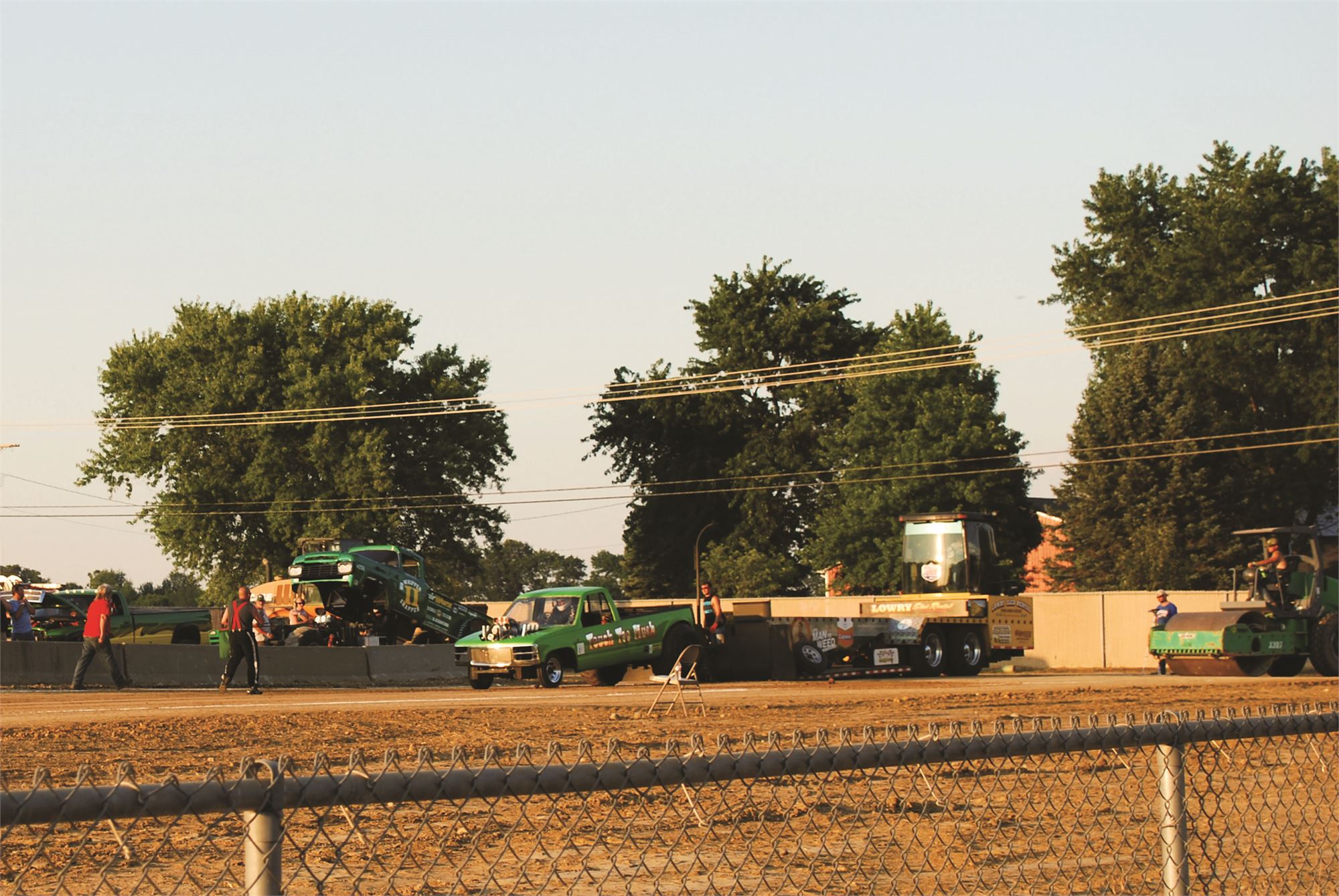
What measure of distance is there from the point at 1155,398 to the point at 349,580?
34.8m

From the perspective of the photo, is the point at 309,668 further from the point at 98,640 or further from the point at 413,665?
the point at 98,640

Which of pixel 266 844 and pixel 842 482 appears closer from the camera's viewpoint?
pixel 266 844

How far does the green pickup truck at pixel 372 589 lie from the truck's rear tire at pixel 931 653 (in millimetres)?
12115

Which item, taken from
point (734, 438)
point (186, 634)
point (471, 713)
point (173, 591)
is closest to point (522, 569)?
point (173, 591)

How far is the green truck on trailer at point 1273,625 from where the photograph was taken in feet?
104

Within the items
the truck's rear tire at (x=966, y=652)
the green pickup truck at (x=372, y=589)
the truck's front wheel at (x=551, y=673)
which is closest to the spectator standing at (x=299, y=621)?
the green pickup truck at (x=372, y=589)

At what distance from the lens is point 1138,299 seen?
71.2 m

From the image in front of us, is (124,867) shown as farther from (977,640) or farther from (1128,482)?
(1128,482)

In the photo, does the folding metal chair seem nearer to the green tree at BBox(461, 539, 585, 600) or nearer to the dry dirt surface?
the dry dirt surface

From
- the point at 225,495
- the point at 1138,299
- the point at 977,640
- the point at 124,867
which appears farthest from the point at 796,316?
the point at 124,867

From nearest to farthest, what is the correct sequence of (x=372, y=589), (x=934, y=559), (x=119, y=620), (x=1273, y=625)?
(x=1273, y=625), (x=934, y=559), (x=372, y=589), (x=119, y=620)

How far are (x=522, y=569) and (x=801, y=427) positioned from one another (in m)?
90.2

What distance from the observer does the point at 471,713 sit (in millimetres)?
21500

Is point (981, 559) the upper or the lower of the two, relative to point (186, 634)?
upper
